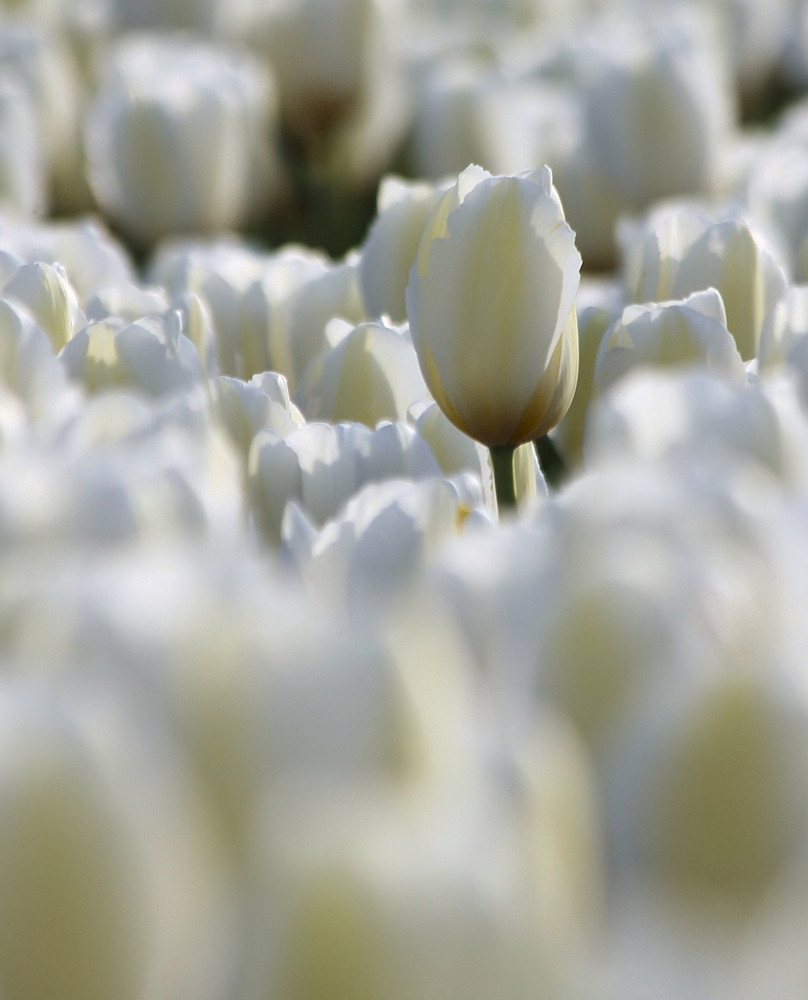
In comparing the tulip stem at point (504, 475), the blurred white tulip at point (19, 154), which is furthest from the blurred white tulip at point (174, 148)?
the tulip stem at point (504, 475)

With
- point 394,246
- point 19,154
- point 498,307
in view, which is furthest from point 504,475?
point 19,154

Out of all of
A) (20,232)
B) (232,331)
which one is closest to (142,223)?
(20,232)

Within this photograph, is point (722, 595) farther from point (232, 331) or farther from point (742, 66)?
point (742, 66)

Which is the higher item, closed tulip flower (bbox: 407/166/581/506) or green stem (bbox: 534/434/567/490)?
closed tulip flower (bbox: 407/166/581/506)

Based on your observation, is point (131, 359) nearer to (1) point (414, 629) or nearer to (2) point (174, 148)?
(1) point (414, 629)

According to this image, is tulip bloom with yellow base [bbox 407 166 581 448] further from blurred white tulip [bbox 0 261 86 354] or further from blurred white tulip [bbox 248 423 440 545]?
blurred white tulip [bbox 0 261 86 354]

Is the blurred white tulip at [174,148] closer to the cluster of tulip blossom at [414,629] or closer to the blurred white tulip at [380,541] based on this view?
the cluster of tulip blossom at [414,629]

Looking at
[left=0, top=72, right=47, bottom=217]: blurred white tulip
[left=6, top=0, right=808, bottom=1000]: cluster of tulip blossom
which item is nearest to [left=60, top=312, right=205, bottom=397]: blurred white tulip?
[left=6, top=0, right=808, bottom=1000]: cluster of tulip blossom
